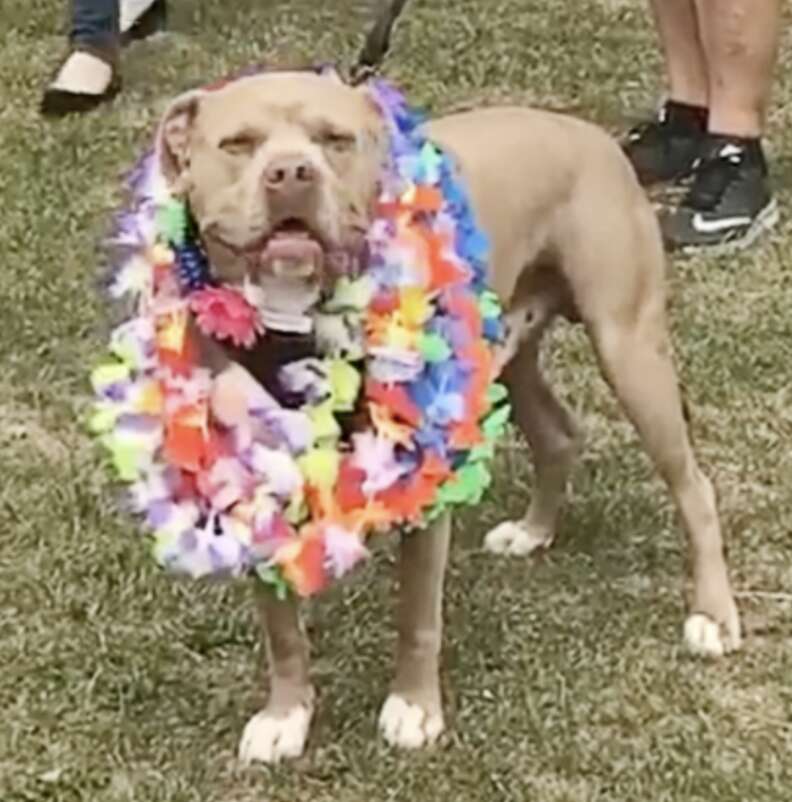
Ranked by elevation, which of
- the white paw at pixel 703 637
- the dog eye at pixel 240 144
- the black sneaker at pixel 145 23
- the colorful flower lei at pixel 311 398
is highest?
the dog eye at pixel 240 144

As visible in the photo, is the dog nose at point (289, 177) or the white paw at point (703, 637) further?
the white paw at point (703, 637)

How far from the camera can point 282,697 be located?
3.12 meters

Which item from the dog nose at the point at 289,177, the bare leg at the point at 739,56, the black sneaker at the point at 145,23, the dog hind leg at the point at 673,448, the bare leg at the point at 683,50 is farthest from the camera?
the black sneaker at the point at 145,23

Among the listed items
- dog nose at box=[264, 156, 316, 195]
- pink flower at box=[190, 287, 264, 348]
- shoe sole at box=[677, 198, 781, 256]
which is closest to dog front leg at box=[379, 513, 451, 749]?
pink flower at box=[190, 287, 264, 348]

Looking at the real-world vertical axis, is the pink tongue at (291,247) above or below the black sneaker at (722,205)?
above

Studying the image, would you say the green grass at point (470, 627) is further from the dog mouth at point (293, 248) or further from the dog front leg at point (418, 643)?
the dog mouth at point (293, 248)

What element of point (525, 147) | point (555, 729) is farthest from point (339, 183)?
point (555, 729)

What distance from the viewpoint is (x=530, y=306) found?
3.43m

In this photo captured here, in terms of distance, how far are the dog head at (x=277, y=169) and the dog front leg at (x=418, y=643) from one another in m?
0.45

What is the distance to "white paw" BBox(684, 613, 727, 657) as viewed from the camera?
339 centimetres

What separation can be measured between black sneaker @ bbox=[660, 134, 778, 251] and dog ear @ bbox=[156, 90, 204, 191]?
7.65ft

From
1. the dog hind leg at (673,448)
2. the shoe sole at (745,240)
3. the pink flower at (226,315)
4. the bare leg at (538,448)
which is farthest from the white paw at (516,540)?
the shoe sole at (745,240)

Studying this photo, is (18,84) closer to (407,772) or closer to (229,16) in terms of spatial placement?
(229,16)

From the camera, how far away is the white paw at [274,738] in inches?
122
